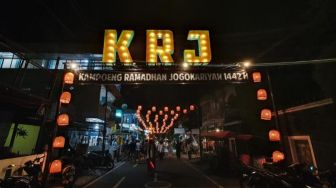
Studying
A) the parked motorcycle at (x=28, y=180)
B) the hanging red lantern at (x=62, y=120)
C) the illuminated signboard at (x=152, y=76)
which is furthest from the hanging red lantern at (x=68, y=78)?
the parked motorcycle at (x=28, y=180)

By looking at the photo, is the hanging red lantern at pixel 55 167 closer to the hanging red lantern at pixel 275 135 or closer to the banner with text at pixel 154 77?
the banner with text at pixel 154 77

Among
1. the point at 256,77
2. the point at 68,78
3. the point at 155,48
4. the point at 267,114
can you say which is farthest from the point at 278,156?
the point at 68,78

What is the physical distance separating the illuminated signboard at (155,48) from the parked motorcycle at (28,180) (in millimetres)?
5935

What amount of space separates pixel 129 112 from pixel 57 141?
40.5 m

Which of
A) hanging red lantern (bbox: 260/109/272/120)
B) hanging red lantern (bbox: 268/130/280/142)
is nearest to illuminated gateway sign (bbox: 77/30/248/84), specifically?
hanging red lantern (bbox: 260/109/272/120)

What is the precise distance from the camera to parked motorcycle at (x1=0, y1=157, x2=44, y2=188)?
7.25 meters

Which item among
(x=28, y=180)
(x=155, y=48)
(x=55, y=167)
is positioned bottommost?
(x=28, y=180)

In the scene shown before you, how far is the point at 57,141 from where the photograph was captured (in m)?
9.29

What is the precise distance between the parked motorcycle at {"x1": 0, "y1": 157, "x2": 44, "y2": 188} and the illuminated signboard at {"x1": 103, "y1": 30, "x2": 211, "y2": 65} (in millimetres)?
5935

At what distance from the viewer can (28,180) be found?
303 inches

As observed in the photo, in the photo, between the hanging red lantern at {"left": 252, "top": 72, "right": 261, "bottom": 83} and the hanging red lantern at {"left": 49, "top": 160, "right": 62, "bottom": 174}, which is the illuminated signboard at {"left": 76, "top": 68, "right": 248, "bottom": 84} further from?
the hanging red lantern at {"left": 49, "top": 160, "right": 62, "bottom": 174}

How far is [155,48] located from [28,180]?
8390 millimetres

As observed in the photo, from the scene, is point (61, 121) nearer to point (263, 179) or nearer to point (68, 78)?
point (68, 78)

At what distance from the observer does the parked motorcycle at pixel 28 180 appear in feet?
23.8
